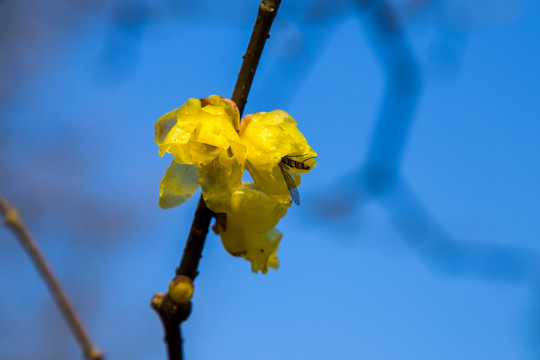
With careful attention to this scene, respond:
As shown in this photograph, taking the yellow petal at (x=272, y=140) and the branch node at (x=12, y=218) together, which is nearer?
the branch node at (x=12, y=218)

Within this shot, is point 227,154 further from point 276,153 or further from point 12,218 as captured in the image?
point 12,218

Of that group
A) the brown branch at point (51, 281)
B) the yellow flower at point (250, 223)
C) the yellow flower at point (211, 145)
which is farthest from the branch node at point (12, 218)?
the yellow flower at point (250, 223)

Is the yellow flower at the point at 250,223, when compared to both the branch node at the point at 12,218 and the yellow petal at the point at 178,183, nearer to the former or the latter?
the yellow petal at the point at 178,183

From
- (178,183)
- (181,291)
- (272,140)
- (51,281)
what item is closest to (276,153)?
(272,140)

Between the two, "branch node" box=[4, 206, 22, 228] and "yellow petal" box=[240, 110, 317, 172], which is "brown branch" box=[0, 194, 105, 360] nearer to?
"branch node" box=[4, 206, 22, 228]

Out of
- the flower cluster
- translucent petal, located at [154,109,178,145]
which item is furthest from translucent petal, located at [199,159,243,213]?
translucent petal, located at [154,109,178,145]

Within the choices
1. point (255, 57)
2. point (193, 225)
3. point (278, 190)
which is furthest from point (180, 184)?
point (255, 57)
